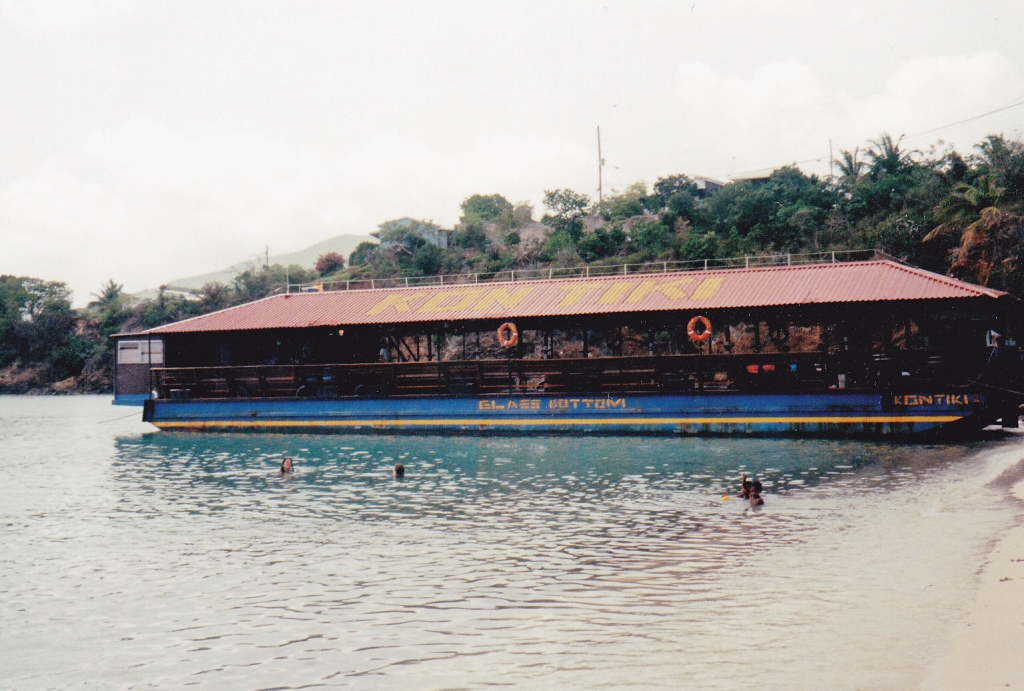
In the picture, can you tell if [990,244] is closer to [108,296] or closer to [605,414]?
[605,414]

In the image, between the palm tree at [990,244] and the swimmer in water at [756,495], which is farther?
the palm tree at [990,244]

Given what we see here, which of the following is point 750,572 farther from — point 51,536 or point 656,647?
point 51,536

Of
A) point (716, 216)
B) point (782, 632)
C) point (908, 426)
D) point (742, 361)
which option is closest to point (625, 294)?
point (742, 361)

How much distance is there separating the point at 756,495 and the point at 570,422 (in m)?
12.5

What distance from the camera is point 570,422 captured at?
1064 inches

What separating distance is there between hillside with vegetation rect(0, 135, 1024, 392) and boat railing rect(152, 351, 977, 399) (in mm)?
6009

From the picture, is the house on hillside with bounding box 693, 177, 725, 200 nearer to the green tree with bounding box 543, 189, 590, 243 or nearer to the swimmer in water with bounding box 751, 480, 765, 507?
the green tree with bounding box 543, 189, 590, 243

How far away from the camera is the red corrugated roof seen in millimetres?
26141

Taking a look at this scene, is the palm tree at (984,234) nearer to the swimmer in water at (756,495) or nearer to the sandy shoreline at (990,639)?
the swimmer in water at (756,495)

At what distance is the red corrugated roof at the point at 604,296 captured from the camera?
26.1 meters

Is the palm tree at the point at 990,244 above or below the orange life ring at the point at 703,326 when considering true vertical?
above

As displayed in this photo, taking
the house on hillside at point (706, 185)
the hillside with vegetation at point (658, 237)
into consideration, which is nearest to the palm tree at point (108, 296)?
the hillside with vegetation at point (658, 237)

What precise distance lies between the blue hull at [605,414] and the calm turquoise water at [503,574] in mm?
2948

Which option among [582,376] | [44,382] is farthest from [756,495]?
[44,382]
